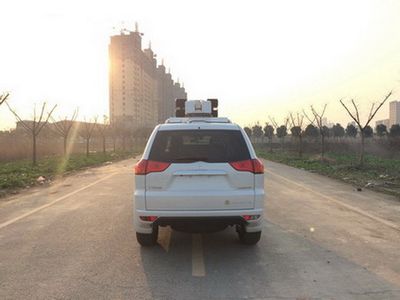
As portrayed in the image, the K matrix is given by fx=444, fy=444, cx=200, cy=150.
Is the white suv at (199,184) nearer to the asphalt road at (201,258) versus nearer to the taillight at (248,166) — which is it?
the taillight at (248,166)

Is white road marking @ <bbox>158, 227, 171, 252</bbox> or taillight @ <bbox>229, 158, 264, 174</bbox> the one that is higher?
A: taillight @ <bbox>229, 158, 264, 174</bbox>

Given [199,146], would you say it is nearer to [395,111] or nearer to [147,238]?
[147,238]

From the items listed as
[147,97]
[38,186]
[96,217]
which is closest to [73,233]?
[96,217]

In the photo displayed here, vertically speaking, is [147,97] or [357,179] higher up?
[147,97]

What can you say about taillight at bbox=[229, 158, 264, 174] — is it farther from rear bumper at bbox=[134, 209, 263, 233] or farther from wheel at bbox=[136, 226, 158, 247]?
wheel at bbox=[136, 226, 158, 247]

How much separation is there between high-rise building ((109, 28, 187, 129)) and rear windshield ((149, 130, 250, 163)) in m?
91.9

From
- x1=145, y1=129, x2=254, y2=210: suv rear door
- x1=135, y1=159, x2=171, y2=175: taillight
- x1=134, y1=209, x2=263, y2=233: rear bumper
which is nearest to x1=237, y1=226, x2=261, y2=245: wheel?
x1=134, y1=209, x2=263, y2=233: rear bumper

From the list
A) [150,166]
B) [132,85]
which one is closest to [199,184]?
[150,166]

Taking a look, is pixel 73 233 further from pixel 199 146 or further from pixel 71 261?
pixel 199 146

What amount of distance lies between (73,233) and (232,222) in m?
3.07

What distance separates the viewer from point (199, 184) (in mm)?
5750

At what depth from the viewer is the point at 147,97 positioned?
10550cm

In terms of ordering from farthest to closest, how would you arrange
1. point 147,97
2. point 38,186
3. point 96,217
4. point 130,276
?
point 147,97, point 38,186, point 96,217, point 130,276

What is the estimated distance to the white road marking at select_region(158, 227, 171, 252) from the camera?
6.56 meters
